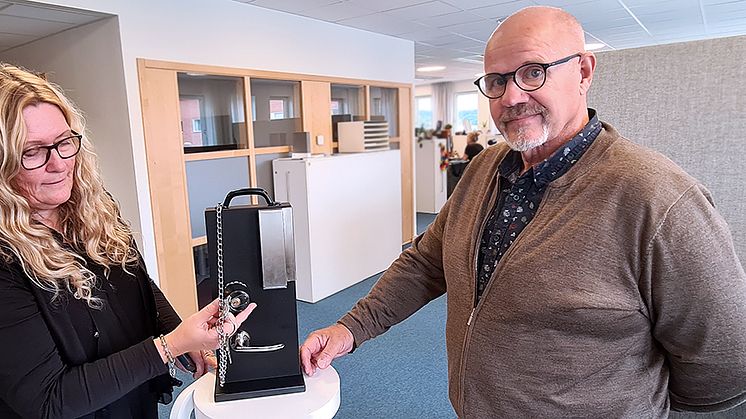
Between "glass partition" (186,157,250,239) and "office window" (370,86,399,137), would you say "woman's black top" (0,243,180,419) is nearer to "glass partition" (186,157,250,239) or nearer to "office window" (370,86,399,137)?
"glass partition" (186,157,250,239)

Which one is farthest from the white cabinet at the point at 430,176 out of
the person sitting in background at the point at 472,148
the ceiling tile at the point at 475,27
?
the ceiling tile at the point at 475,27

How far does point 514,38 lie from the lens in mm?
1137

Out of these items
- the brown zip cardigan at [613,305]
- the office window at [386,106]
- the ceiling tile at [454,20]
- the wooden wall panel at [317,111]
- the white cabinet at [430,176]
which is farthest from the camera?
the white cabinet at [430,176]

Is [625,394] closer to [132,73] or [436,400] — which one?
[436,400]

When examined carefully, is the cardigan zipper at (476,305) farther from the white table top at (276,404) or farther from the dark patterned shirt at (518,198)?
the white table top at (276,404)

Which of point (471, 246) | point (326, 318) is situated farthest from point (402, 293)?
point (326, 318)

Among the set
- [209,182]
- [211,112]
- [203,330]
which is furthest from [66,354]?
[211,112]

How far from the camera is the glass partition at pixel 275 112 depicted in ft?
13.4

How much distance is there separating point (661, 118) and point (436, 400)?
69.5 inches

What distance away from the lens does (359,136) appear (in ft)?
15.3

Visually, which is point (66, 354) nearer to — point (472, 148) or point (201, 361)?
point (201, 361)

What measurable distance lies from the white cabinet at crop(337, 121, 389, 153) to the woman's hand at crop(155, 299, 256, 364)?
3760mm

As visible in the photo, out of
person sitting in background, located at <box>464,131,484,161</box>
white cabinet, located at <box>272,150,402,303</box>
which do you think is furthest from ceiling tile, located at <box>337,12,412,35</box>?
person sitting in background, located at <box>464,131,484,161</box>

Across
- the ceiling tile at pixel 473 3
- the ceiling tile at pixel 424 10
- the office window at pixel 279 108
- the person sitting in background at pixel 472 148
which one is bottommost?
the person sitting in background at pixel 472 148
